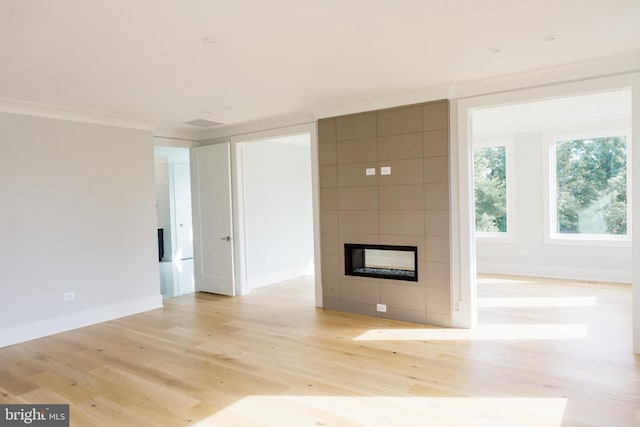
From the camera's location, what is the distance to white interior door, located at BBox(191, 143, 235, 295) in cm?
627

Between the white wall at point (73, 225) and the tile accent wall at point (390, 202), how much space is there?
8.16 feet

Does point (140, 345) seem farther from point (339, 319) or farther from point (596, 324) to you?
point (596, 324)

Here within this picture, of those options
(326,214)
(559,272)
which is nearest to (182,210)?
(326,214)

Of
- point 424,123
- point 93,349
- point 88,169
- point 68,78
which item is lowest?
point 93,349

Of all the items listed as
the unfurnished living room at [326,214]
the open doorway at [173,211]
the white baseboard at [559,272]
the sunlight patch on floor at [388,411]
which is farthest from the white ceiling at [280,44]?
the open doorway at [173,211]

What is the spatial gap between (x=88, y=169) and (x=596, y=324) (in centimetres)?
605

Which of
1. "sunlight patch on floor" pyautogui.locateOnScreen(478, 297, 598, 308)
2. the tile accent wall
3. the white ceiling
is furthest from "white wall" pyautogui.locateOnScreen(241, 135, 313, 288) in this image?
"sunlight patch on floor" pyautogui.locateOnScreen(478, 297, 598, 308)

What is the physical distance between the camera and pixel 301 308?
5.44 m

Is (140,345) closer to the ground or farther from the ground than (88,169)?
closer to the ground

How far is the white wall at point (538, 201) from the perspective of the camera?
6.38 m

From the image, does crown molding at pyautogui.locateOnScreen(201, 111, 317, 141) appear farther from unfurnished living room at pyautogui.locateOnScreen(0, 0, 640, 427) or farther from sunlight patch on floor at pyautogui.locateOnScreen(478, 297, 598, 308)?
sunlight patch on floor at pyautogui.locateOnScreen(478, 297, 598, 308)

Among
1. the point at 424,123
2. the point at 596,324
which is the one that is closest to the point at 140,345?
the point at 424,123

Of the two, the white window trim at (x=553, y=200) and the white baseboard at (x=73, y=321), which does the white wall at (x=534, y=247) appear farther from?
the white baseboard at (x=73, y=321)

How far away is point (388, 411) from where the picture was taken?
273 centimetres
